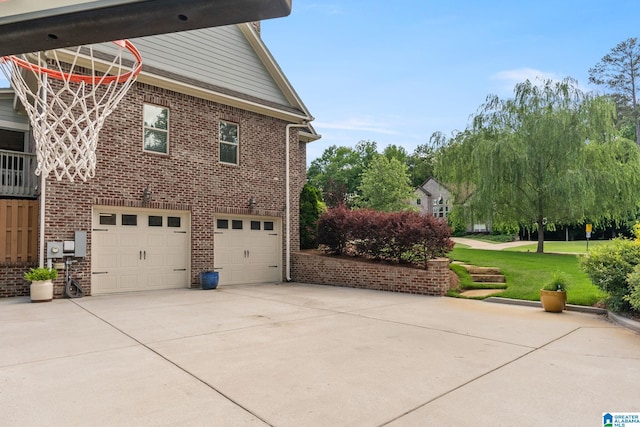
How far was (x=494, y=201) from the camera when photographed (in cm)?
1722

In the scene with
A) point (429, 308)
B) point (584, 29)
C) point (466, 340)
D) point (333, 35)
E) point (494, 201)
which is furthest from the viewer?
point (494, 201)

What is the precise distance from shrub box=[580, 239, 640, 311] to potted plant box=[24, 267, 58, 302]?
11439 mm

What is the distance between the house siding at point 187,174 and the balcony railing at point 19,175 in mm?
2462

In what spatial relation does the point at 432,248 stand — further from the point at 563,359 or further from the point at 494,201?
the point at 494,201

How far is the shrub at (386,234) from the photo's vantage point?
36.6ft

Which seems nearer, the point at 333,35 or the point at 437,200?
the point at 333,35

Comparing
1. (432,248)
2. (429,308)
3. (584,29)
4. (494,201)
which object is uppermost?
(584,29)

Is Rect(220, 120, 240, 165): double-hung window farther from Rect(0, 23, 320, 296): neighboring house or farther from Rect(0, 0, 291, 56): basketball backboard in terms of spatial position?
Rect(0, 0, 291, 56): basketball backboard

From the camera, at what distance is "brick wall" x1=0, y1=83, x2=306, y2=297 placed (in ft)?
33.1

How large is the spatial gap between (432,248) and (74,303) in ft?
29.2

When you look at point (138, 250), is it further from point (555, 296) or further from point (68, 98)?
point (555, 296)

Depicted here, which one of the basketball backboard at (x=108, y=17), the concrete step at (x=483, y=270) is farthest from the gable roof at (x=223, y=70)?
the basketball backboard at (x=108, y=17)

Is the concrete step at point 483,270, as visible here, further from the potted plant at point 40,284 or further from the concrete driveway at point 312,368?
the potted plant at point 40,284

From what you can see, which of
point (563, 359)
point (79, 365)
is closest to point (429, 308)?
point (563, 359)
